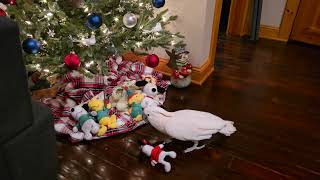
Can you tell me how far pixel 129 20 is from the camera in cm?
173

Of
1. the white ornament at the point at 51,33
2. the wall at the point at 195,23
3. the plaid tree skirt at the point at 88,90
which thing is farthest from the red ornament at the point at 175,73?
the white ornament at the point at 51,33

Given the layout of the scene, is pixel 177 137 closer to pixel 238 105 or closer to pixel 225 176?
pixel 225 176

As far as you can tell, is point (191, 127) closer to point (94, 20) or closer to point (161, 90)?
point (161, 90)

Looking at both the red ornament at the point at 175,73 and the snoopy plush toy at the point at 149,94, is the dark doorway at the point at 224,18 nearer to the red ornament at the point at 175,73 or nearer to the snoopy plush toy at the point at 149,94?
the red ornament at the point at 175,73

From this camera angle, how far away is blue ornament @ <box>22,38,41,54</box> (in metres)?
1.50

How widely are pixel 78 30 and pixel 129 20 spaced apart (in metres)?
0.29

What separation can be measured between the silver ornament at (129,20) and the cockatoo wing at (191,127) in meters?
0.61

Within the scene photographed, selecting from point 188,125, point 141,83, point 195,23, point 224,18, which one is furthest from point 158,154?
point 224,18

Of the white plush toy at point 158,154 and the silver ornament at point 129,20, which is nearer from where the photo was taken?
the white plush toy at point 158,154

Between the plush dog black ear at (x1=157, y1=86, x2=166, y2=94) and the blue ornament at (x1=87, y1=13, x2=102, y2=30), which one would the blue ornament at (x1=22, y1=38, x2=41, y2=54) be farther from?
the plush dog black ear at (x1=157, y1=86, x2=166, y2=94)

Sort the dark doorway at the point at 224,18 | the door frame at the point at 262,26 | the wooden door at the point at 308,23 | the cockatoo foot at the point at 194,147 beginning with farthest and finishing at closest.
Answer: the dark doorway at the point at 224,18, the door frame at the point at 262,26, the wooden door at the point at 308,23, the cockatoo foot at the point at 194,147

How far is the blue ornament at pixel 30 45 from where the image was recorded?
150 centimetres

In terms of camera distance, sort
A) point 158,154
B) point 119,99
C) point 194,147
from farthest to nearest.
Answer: point 119,99, point 194,147, point 158,154

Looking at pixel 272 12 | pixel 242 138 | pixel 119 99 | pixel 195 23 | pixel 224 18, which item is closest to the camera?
pixel 242 138
